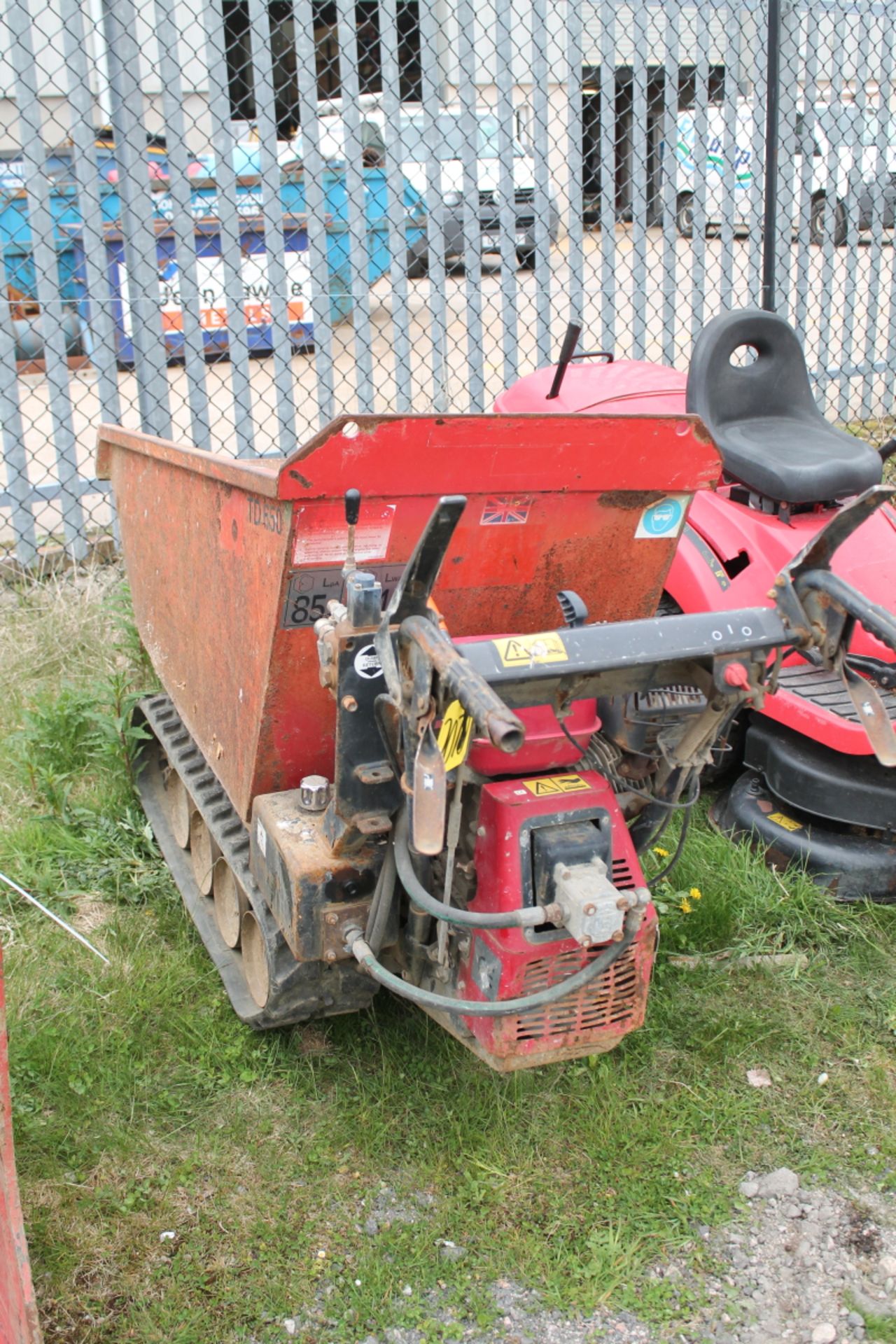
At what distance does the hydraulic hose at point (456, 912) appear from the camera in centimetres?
178

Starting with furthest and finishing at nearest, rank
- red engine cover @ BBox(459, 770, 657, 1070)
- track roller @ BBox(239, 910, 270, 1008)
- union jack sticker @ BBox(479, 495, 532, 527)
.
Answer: track roller @ BBox(239, 910, 270, 1008) < union jack sticker @ BBox(479, 495, 532, 527) < red engine cover @ BBox(459, 770, 657, 1070)

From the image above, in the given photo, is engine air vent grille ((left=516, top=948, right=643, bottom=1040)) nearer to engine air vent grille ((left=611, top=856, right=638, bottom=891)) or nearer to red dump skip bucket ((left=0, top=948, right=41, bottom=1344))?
engine air vent grille ((left=611, top=856, right=638, bottom=891))

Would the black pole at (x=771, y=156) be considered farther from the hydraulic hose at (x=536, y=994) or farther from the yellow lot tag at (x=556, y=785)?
the hydraulic hose at (x=536, y=994)

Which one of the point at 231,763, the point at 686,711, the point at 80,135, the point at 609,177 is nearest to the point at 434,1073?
the point at 231,763

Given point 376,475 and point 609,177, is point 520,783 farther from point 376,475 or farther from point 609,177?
point 609,177

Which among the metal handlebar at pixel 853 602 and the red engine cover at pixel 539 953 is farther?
the red engine cover at pixel 539 953

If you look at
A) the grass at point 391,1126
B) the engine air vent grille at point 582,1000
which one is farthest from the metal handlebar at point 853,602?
the grass at point 391,1126

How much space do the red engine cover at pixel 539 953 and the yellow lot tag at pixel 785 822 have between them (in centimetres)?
109

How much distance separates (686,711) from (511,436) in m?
0.59

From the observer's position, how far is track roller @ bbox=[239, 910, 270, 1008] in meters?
2.49

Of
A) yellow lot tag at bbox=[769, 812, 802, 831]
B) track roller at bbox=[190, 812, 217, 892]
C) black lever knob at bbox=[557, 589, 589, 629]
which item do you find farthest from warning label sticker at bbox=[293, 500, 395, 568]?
yellow lot tag at bbox=[769, 812, 802, 831]

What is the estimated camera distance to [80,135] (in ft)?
15.2

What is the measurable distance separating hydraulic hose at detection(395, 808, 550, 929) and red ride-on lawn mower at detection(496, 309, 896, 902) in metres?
0.93

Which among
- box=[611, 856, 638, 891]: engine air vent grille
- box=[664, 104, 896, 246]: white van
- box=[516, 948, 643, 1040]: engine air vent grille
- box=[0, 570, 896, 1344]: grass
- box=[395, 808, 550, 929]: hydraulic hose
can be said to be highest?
box=[664, 104, 896, 246]: white van
